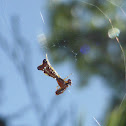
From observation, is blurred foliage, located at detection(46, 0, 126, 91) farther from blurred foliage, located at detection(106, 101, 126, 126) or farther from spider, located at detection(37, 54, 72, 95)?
blurred foliage, located at detection(106, 101, 126, 126)

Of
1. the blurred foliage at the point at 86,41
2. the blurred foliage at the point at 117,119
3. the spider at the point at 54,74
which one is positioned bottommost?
the blurred foliage at the point at 117,119

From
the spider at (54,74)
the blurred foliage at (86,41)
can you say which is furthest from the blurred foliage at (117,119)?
the blurred foliage at (86,41)

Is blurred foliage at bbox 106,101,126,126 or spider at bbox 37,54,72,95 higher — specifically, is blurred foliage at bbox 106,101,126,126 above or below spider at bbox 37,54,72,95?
below

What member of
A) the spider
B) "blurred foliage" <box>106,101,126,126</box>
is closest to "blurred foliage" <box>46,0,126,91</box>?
the spider

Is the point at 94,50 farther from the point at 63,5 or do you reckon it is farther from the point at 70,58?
the point at 63,5

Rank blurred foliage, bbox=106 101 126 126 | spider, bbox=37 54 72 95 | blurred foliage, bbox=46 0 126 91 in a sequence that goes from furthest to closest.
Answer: blurred foliage, bbox=46 0 126 91 < spider, bbox=37 54 72 95 < blurred foliage, bbox=106 101 126 126

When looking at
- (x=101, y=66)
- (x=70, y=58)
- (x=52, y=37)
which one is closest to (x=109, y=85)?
(x=101, y=66)

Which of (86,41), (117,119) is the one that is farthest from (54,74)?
(86,41)

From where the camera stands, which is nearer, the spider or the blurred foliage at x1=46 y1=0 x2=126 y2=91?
the spider

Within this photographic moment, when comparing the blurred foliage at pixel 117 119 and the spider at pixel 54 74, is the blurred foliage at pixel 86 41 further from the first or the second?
the blurred foliage at pixel 117 119
